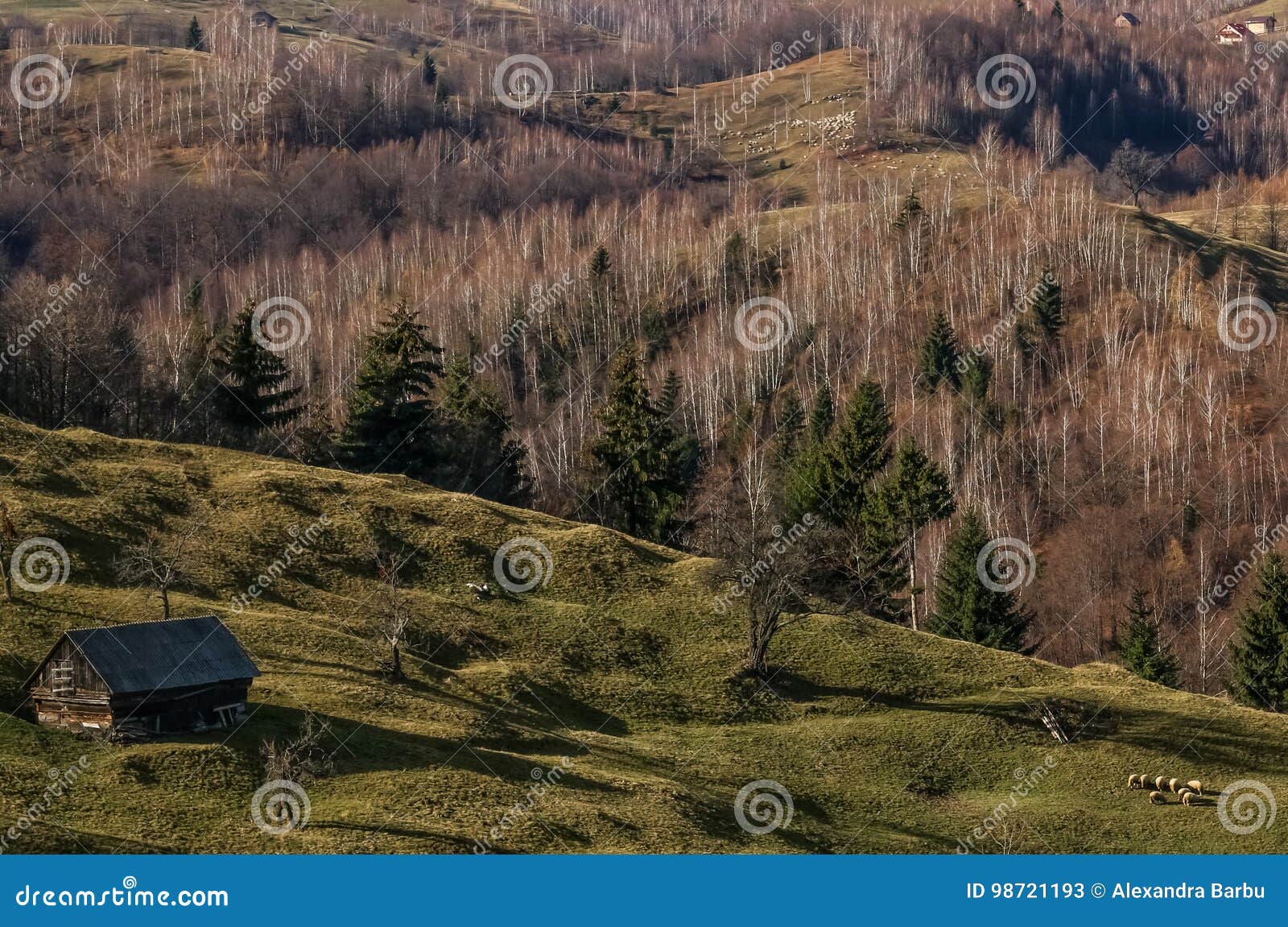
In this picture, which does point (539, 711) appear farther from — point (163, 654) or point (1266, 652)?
point (1266, 652)

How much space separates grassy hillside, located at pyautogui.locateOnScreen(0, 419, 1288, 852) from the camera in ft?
127

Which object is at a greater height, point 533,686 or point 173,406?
point 173,406

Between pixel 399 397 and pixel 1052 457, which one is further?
pixel 1052 457

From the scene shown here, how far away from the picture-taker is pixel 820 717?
54.7 m

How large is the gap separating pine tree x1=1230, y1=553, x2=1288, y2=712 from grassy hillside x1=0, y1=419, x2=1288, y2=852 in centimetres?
1234

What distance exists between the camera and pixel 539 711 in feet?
168

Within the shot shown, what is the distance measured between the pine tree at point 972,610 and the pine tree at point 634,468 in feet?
55.2

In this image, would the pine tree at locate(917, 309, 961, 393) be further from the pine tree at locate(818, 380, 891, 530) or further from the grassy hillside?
the grassy hillside

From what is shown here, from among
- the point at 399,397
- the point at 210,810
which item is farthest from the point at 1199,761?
the point at 399,397

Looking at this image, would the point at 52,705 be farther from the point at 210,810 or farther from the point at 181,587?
the point at 181,587

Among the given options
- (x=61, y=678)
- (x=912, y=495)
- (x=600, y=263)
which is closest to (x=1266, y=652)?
(x=912, y=495)

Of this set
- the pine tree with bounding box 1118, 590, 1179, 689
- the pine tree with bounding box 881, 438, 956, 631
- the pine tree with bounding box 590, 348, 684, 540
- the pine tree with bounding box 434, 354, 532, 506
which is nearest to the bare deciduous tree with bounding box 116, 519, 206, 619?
the pine tree with bounding box 434, 354, 532, 506

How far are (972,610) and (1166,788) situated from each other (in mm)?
25399

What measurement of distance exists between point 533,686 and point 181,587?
15.4 meters
